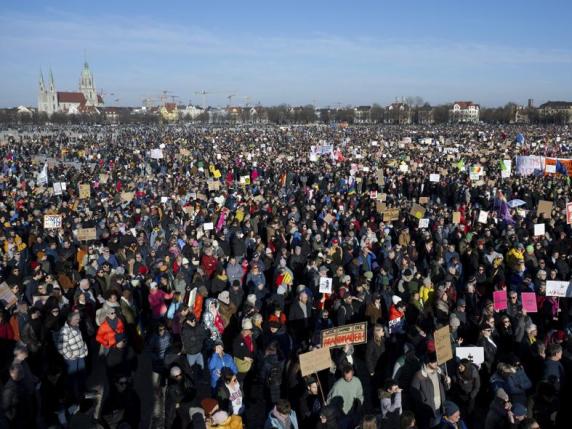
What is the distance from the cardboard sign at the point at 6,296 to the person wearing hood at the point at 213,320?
2.67m

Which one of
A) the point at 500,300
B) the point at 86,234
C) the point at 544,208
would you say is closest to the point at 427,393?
the point at 500,300

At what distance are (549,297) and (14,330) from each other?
7.29m

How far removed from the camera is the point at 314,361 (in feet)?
17.9

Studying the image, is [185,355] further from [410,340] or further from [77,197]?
[77,197]

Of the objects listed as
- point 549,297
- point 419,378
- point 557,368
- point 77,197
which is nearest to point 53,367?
point 419,378

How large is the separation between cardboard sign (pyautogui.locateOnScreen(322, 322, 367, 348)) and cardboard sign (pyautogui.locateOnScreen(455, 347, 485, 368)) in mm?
1036

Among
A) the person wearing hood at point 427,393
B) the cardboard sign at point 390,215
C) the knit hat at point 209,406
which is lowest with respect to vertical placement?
the person wearing hood at point 427,393

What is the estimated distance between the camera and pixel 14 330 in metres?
6.72

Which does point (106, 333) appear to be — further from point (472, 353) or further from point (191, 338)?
point (472, 353)

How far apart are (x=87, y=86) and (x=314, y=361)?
189 meters

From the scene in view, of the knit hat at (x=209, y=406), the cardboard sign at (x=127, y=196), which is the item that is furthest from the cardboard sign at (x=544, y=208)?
the cardboard sign at (x=127, y=196)

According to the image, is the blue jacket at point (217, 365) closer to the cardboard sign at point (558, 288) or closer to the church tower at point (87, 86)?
the cardboard sign at point (558, 288)

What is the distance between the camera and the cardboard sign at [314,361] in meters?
5.35

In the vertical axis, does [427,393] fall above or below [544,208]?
below
